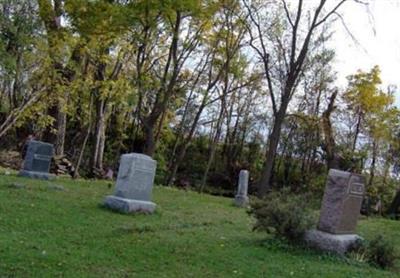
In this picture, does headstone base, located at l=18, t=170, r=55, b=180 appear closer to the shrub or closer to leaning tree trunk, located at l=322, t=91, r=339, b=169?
the shrub

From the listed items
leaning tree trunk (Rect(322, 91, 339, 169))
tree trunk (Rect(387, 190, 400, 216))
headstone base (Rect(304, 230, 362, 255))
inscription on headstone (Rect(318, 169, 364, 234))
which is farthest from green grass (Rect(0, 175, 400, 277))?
leaning tree trunk (Rect(322, 91, 339, 169))

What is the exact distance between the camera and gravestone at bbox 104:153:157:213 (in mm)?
10305

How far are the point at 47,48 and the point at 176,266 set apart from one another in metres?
13.5

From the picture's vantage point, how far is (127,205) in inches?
401

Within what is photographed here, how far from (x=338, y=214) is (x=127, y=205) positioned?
3.97 meters

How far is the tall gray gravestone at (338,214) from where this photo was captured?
838 cm

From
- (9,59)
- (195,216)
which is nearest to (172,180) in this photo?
(9,59)

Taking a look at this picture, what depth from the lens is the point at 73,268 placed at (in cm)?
562

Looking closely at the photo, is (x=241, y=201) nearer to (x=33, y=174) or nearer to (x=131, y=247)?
(x=33, y=174)

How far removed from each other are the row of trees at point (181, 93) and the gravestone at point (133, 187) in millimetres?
6507

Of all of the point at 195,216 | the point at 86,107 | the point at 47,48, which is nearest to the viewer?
the point at 195,216

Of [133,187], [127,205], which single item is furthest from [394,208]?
[127,205]

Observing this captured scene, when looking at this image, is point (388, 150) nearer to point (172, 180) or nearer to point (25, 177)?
point (172, 180)

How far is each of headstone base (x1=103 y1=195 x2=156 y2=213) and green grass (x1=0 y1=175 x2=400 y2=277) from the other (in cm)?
26
